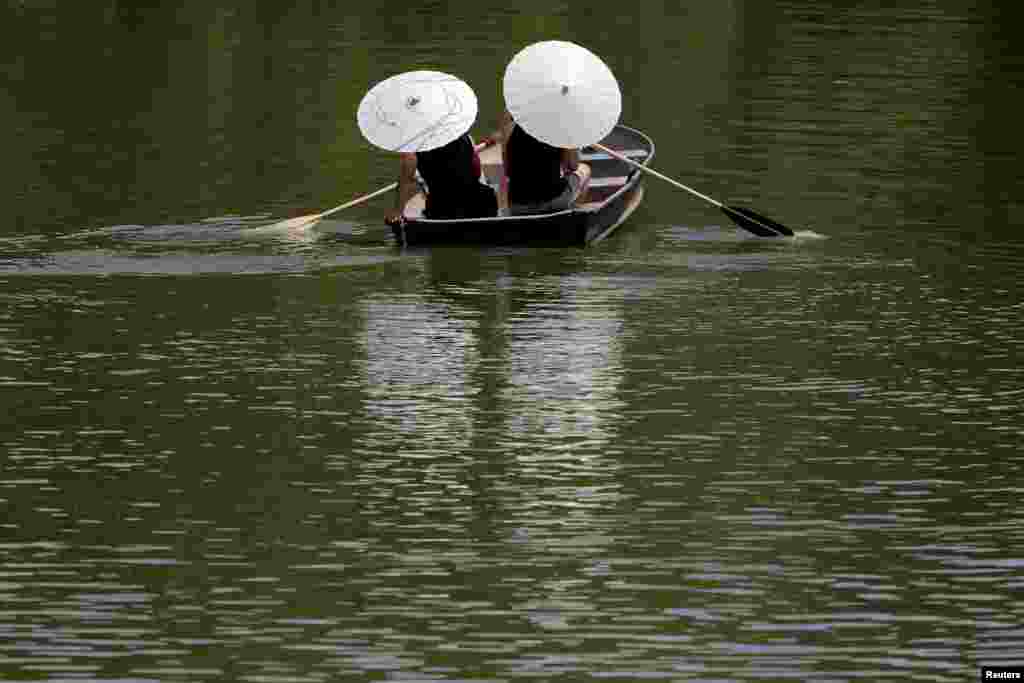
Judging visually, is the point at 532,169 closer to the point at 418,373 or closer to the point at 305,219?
the point at 305,219

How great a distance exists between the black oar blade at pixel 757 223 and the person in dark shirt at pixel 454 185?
200 cm

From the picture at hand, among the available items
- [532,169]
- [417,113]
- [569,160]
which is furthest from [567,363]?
[569,160]

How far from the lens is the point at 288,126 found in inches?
1243

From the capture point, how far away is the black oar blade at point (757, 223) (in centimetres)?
2278

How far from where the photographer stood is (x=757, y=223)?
22.8 metres

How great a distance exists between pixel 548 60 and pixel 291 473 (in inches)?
356

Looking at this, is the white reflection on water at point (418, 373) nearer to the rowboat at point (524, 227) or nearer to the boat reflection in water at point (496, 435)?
the boat reflection in water at point (496, 435)

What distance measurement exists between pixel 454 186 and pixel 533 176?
832mm

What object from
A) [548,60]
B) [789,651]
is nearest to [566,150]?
[548,60]

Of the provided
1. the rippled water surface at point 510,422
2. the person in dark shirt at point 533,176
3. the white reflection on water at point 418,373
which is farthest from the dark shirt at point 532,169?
the white reflection on water at point 418,373

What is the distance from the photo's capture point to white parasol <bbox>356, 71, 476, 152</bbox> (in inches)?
876

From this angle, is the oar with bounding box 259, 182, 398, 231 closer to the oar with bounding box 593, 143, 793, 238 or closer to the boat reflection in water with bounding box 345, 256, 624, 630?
the boat reflection in water with bounding box 345, 256, 624, 630

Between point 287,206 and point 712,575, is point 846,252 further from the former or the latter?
point 712,575

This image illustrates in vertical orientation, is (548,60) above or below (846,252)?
above
